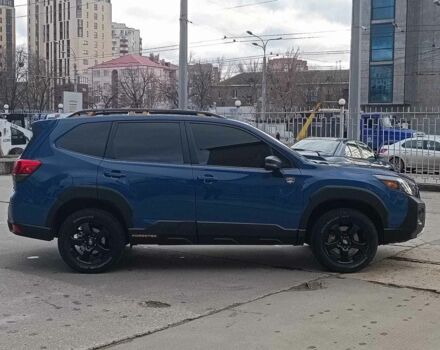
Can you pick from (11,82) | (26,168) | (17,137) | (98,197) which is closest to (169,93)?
(11,82)

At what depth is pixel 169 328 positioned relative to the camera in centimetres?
515

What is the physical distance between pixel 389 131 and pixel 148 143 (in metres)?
13.9

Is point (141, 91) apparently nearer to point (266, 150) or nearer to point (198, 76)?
point (198, 76)

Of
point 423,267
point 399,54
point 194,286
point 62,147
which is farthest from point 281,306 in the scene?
point 399,54

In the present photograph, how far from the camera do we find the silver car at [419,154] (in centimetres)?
1823

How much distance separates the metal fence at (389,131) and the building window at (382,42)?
45.3 metres

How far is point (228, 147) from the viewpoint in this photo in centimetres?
711

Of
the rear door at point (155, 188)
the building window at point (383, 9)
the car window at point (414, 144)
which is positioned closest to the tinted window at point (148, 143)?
the rear door at point (155, 188)

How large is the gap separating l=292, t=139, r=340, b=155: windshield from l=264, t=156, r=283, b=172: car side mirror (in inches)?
317

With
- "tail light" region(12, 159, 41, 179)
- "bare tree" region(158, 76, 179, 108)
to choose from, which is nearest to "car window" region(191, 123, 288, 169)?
"tail light" region(12, 159, 41, 179)

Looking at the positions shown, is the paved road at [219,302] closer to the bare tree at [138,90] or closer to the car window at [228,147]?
the car window at [228,147]

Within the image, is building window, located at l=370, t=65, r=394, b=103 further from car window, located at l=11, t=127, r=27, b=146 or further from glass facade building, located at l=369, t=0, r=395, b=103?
car window, located at l=11, t=127, r=27, b=146

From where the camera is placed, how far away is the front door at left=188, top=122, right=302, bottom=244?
6.90m

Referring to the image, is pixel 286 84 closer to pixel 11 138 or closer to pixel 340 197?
pixel 11 138
